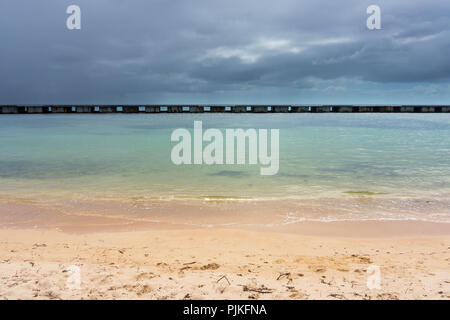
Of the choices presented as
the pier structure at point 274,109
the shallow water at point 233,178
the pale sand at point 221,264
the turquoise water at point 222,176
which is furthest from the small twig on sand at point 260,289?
the pier structure at point 274,109

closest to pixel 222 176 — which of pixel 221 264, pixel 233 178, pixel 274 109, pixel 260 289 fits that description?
pixel 233 178

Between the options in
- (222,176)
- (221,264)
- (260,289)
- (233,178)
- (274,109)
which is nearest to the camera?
(260,289)

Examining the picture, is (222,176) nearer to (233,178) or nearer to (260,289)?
(233,178)

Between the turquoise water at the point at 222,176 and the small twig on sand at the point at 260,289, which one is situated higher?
the turquoise water at the point at 222,176

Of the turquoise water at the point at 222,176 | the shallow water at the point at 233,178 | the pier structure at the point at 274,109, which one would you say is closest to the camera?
the shallow water at the point at 233,178

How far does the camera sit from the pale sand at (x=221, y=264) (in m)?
3.24

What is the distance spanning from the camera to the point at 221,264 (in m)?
4.12

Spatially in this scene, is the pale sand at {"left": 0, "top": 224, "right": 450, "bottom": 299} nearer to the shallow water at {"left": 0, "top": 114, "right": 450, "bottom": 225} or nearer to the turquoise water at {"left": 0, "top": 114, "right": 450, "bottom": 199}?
the shallow water at {"left": 0, "top": 114, "right": 450, "bottom": 225}

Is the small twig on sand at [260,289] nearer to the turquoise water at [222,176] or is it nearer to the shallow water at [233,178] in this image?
the shallow water at [233,178]

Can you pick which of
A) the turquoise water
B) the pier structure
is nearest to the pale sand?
the turquoise water

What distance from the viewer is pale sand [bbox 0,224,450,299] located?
3.24 m

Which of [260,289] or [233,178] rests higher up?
[233,178]

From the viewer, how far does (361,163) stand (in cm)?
1293

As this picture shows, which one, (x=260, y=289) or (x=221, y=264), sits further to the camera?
(x=221, y=264)
